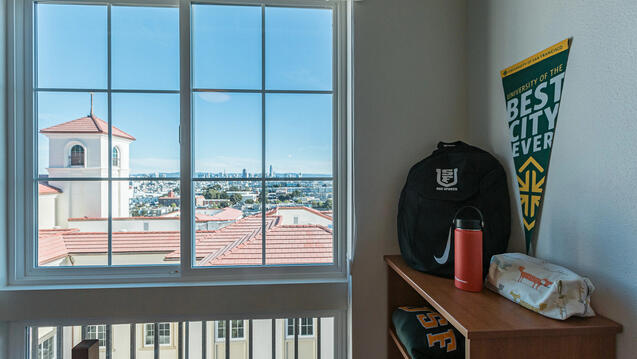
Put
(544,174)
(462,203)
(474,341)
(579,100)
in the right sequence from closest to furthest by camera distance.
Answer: (474,341) < (579,100) < (544,174) < (462,203)

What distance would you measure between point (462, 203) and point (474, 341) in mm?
561

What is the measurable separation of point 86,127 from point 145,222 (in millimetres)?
570

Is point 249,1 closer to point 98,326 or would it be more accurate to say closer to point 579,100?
point 579,100

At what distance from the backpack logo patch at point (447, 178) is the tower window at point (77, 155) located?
1.74 meters

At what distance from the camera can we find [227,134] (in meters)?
1.35

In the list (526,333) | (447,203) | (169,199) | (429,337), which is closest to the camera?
(526,333)

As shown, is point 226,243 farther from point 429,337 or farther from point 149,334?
point 429,337

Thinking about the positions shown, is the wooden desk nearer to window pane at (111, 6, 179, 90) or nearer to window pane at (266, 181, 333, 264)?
window pane at (266, 181, 333, 264)

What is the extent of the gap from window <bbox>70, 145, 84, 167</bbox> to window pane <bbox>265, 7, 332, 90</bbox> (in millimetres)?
1020

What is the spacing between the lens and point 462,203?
105 cm

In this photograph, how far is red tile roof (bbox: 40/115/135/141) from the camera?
133 cm

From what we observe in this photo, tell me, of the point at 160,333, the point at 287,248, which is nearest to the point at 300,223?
the point at 287,248

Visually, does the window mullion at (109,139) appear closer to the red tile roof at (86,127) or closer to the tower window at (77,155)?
the red tile roof at (86,127)

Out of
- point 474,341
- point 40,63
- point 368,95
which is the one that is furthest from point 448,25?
point 40,63
